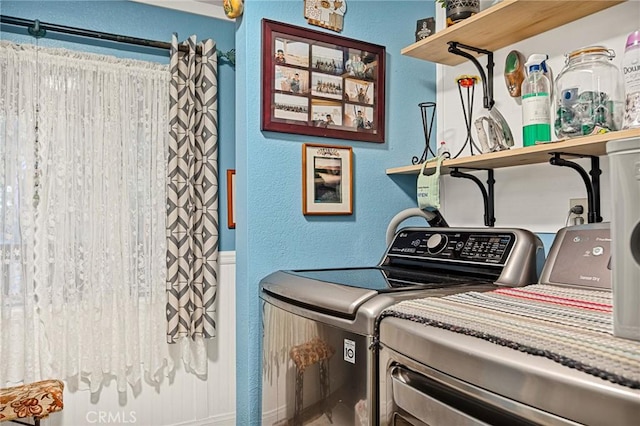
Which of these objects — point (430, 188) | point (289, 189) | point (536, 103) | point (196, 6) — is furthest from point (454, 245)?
point (196, 6)

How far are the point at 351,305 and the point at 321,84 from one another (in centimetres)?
100

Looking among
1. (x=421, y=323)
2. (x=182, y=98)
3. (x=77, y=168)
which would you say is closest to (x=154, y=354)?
(x=77, y=168)

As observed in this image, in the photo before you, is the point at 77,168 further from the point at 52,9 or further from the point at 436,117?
the point at 436,117

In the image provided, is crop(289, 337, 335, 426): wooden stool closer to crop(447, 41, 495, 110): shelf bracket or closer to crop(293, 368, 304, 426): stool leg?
crop(293, 368, 304, 426): stool leg

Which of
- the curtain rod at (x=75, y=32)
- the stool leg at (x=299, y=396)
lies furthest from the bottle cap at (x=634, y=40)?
the curtain rod at (x=75, y=32)

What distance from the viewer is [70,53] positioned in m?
2.27

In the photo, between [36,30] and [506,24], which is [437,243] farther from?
[36,30]

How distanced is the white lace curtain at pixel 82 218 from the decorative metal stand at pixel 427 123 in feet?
4.29

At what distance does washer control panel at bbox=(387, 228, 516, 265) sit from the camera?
1459mm

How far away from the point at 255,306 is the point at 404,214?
670 millimetres

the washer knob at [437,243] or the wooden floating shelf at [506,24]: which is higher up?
the wooden floating shelf at [506,24]

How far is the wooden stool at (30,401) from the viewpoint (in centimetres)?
194

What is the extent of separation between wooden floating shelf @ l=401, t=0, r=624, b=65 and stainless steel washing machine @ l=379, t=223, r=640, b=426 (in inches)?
30.7

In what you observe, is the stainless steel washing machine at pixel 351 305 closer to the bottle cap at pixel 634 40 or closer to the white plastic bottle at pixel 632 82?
the white plastic bottle at pixel 632 82
